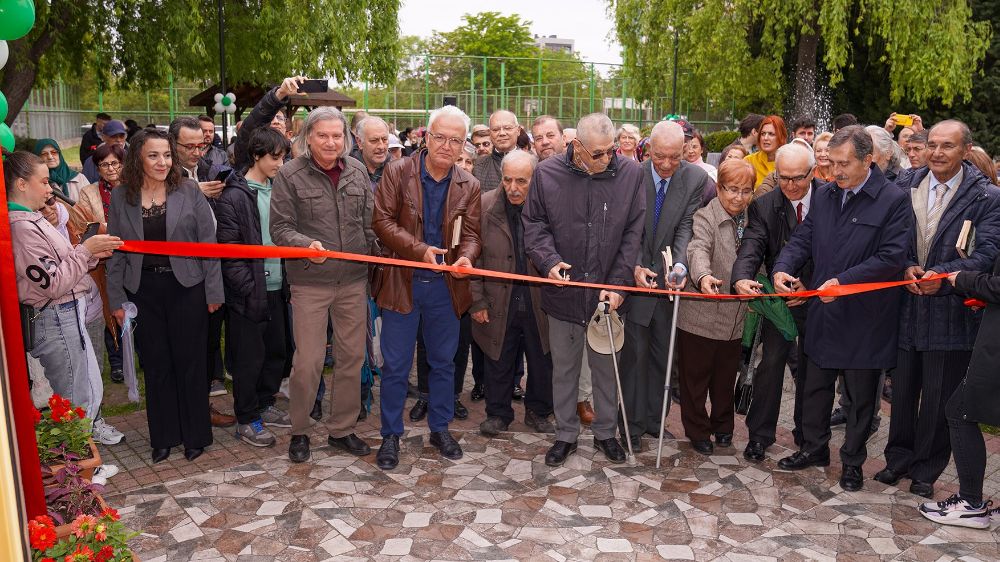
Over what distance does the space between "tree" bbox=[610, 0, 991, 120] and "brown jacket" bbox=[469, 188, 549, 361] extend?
670 inches

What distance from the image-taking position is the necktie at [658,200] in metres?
5.52

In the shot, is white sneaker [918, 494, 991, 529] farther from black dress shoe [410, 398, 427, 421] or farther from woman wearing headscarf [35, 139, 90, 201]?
woman wearing headscarf [35, 139, 90, 201]

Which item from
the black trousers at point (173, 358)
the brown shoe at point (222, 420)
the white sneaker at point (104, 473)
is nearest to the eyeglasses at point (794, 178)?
the black trousers at point (173, 358)

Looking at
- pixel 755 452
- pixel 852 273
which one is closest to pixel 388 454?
pixel 755 452

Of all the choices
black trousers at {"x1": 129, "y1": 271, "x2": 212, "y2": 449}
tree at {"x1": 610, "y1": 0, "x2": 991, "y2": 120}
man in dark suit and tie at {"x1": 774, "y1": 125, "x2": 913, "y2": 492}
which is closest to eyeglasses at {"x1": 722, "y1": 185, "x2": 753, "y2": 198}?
man in dark suit and tie at {"x1": 774, "y1": 125, "x2": 913, "y2": 492}

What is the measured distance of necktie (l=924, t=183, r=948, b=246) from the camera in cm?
491

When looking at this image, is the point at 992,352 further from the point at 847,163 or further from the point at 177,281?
the point at 177,281

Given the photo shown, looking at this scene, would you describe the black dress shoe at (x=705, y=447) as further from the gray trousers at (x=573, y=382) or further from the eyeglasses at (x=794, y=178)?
the eyeglasses at (x=794, y=178)

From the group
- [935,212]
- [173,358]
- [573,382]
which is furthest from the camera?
[573,382]

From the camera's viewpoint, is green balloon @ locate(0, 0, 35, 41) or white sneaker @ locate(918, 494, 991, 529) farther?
white sneaker @ locate(918, 494, 991, 529)

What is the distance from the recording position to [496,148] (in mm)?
6559

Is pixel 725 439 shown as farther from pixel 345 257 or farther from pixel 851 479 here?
pixel 345 257

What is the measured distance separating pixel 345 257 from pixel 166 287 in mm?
1124

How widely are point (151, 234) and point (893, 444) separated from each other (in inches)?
183
